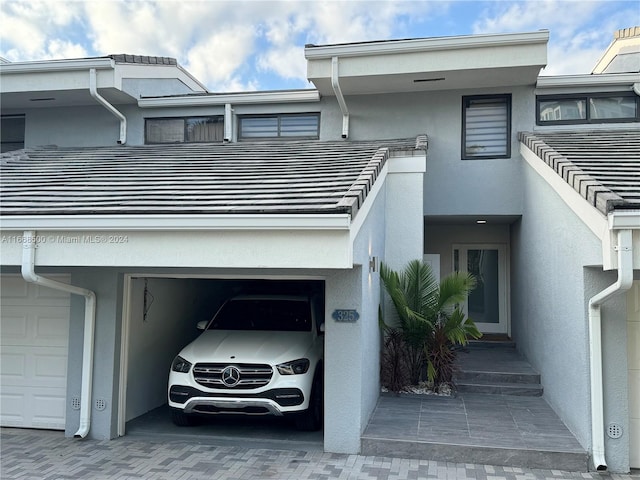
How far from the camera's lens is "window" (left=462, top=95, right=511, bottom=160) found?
9484 mm

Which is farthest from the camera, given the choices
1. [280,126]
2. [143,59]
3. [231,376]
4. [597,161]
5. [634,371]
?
[143,59]

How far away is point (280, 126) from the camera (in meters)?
10.3

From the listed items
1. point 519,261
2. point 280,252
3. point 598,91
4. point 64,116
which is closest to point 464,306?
point 519,261

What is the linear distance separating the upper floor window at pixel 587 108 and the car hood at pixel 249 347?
653cm

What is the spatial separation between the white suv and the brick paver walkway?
1.67 ft

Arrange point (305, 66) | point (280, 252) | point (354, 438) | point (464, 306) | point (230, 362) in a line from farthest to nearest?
point (464, 306), point (305, 66), point (230, 362), point (354, 438), point (280, 252)

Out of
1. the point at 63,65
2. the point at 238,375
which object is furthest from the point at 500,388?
the point at 63,65

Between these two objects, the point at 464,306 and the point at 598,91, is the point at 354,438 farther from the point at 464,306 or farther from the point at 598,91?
the point at 598,91

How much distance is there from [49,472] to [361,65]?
7.89m

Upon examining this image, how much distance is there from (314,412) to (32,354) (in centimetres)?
415

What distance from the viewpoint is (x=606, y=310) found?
5.25 m

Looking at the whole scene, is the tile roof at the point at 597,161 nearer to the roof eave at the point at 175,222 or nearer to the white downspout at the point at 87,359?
the roof eave at the point at 175,222

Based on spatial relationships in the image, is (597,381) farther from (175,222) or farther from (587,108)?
(587,108)

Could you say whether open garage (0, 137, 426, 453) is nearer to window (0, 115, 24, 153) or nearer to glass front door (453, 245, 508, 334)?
window (0, 115, 24, 153)
